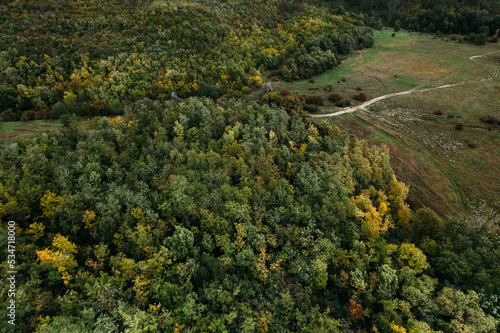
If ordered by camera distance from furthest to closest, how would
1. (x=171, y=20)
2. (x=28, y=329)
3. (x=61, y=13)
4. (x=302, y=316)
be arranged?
(x=171, y=20) → (x=61, y=13) → (x=302, y=316) → (x=28, y=329)

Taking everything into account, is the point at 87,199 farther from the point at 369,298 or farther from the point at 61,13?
the point at 61,13

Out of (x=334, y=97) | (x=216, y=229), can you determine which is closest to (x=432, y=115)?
(x=334, y=97)

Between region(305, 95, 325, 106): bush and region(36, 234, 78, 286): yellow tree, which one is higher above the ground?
region(305, 95, 325, 106): bush

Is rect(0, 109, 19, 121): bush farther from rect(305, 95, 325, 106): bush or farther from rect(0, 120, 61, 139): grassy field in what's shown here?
rect(305, 95, 325, 106): bush

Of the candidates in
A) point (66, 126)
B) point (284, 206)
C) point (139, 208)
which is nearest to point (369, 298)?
point (284, 206)

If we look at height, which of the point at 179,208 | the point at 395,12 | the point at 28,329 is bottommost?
the point at 28,329

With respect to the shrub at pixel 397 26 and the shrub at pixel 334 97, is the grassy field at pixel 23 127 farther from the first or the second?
the shrub at pixel 397 26

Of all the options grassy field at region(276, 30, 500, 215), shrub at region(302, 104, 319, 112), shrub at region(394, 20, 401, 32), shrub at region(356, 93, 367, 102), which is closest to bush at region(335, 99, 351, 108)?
grassy field at region(276, 30, 500, 215)
